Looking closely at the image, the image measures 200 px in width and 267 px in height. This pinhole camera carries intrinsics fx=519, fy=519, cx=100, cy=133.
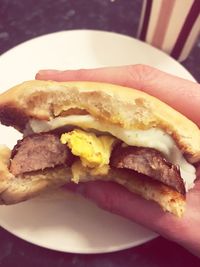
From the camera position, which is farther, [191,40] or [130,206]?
[191,40]

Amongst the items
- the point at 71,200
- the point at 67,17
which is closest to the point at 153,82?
the point at 71,200

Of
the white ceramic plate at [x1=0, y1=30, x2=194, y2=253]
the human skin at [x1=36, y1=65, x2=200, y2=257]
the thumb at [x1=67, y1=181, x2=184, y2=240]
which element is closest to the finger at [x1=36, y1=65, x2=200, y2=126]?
the human skin at [x1=36, y1=65, x2=200, y2=257]

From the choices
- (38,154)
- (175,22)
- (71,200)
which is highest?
(175,22)

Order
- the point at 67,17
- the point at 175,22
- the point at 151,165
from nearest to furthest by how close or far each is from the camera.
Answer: the point at 151,165
the point at 175,22
the point at 67,17

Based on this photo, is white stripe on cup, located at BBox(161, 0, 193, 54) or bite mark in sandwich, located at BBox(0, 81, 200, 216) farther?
white stripe on cup, located at BBox(161, 0, 193, 54)

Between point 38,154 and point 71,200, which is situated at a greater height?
point 38,154

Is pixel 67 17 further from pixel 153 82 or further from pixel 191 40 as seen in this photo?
pixel 153 82

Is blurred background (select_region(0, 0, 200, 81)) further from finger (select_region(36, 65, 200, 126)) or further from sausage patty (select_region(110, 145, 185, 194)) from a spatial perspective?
sausage patty (select_region(110, 145, 185, 194))
